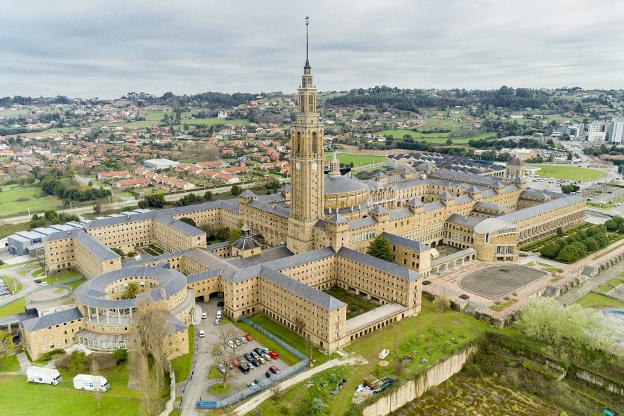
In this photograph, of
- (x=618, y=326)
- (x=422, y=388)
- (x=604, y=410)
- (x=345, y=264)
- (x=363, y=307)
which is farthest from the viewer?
(x=345, y=264)

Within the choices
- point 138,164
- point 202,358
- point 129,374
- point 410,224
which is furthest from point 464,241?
point 138,164

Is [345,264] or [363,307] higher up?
[345,264]

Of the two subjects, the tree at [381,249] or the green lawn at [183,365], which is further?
the tree at [381,249]

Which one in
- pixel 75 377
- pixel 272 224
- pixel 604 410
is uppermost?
pixel 272 224

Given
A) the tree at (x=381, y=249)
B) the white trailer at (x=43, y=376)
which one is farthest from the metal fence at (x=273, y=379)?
the tree at (x=381, y=249)

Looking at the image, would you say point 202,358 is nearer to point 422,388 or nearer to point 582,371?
point 422,388

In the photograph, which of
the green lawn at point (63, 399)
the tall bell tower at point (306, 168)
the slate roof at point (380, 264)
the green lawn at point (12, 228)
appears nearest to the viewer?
the green lawn at point (63, 399)

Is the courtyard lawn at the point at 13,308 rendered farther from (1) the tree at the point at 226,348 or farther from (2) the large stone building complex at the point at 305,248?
(1) the tree at the point at 226,348
